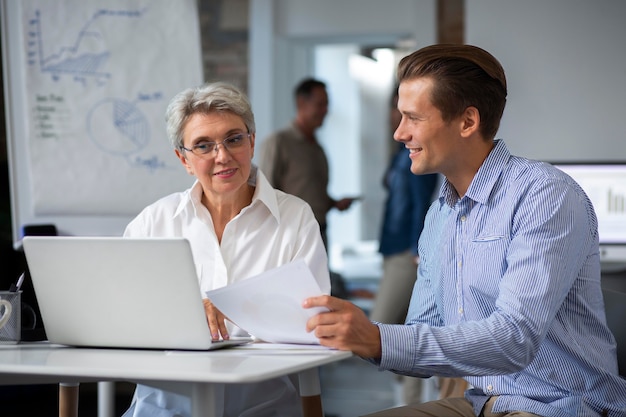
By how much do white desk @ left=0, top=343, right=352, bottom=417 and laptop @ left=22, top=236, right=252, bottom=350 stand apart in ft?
0.11

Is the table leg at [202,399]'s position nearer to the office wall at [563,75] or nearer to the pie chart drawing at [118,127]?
the pie chart drawing at [118,127]

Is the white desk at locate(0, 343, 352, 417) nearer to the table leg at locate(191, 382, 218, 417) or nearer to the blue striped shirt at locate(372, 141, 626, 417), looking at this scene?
the table leg at locate(191, 382, 218, 417)

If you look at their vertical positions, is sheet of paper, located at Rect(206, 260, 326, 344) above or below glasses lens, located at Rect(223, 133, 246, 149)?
below

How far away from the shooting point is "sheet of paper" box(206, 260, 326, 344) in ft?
5.12

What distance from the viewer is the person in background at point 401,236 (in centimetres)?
474

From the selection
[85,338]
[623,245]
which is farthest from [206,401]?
[623,245]

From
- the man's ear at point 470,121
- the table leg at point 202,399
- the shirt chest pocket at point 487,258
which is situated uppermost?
the man's ear at point 470,121

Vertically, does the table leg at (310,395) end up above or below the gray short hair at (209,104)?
below

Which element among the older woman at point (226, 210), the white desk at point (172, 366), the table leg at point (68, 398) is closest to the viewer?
the white desk at point (172, 366)

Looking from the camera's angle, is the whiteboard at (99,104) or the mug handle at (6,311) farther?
the whiteboard at (99,104)

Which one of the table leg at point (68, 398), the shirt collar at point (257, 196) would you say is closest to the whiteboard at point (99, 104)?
the shirt collar at point (257, 196)

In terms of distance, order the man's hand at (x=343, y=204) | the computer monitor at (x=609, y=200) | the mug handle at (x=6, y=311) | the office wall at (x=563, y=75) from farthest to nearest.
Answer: the man's hand at (x=343, y=204)
the office wall at (x=563, y=75)
the computer monitor at (x=609, y=200)
the mug handle at (x=6, y=311)

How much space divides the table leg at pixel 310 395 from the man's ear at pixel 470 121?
0.60 m

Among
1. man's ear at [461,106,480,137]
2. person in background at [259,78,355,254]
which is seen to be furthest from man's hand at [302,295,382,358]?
person in background at [259,78,355,254]
